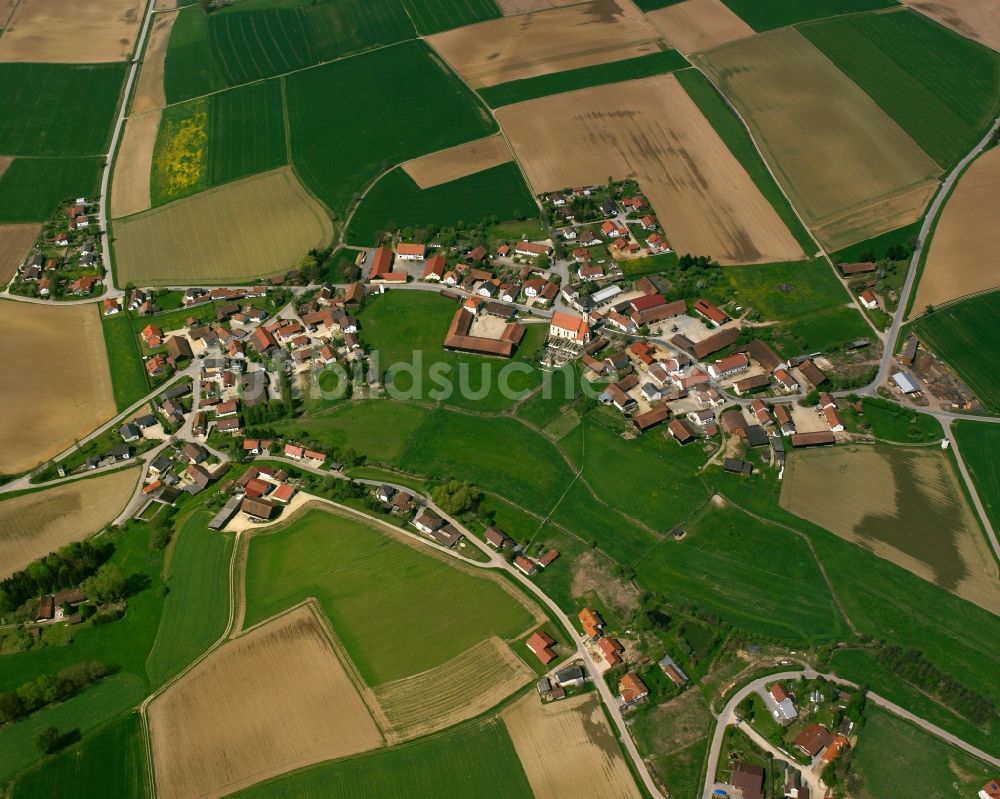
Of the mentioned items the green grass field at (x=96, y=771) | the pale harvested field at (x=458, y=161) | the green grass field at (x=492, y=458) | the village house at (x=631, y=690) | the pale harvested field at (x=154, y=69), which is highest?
the pale harvested field at (x=154, y=69)

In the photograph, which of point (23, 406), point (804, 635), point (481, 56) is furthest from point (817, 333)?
point (23, 406)

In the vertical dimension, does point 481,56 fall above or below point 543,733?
above

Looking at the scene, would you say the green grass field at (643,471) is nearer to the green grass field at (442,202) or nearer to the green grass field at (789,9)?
the green grass field at (442,202)

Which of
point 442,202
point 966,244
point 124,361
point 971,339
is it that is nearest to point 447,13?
point 442,202

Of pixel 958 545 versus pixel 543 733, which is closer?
pixel 543 733

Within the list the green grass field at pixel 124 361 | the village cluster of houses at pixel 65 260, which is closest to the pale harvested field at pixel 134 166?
the village cluster of houses at pixel 65 260

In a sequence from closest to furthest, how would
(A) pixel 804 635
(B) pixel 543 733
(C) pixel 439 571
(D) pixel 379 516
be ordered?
(B) pixel 543 733
(A) pixel 804 635
(C) pixel 439 571
(D) pixel 379 516

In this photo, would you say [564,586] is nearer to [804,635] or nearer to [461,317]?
[804,635]

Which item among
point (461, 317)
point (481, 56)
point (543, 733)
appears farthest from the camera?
point (481, 56)
